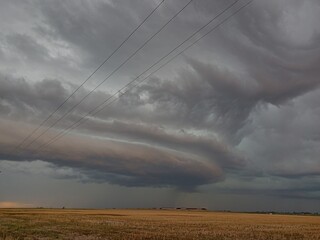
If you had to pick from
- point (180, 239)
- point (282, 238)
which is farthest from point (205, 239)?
point (282, 238)

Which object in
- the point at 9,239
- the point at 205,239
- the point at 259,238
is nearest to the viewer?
the point at 9,239

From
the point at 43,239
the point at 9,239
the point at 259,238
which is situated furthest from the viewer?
the point at 259,238

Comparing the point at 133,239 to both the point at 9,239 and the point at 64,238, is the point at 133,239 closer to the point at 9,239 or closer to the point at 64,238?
the point at 64,238

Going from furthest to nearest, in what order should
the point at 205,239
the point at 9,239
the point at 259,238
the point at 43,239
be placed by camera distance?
the point at 259,238 < the point at 205,239 < the point at 43,239 < the point at 9,239

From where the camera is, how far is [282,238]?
41625 mm

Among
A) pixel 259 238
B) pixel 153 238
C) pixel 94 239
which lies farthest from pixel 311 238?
pixel 94 239

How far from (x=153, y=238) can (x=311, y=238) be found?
57.0 feet

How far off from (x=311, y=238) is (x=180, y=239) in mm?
15282

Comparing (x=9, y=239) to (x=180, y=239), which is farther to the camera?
(x=180, y=239)

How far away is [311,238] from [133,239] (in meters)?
19.8

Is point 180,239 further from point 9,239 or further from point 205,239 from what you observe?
point 9,239

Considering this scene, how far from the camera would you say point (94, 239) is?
35219mm

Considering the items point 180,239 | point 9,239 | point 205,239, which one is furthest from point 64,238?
point 205,239

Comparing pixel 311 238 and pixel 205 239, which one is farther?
pixel 311 238
